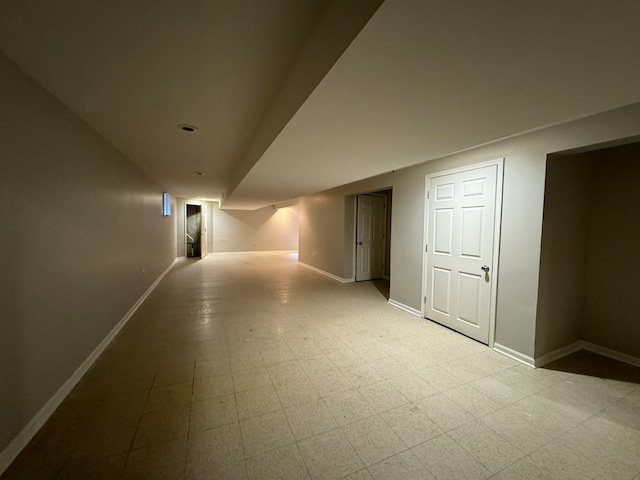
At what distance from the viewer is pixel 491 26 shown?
868 mm

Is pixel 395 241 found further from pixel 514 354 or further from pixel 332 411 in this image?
pixel 332 411

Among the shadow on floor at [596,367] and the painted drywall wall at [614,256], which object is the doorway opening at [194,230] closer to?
the shadow on floor at [596,367]

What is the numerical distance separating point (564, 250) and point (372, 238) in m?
3.77

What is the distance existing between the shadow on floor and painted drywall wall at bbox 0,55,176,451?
4.17 meters

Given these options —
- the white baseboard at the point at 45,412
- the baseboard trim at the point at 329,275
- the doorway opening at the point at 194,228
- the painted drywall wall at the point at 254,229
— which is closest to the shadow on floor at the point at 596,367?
the baseboard trim at the point at 329,275

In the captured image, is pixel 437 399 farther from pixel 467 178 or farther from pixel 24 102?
pixel 24 102

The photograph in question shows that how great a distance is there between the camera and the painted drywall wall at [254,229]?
1051 cm

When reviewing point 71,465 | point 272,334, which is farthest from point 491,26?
point 272,334

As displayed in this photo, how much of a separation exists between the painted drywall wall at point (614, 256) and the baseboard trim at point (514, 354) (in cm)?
103

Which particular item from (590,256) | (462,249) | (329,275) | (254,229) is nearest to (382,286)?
(329,275)

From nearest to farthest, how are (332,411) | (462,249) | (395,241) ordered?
(332,411) → (462,249) → (395,241)

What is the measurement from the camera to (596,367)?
245cm

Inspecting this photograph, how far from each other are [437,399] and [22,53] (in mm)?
3482

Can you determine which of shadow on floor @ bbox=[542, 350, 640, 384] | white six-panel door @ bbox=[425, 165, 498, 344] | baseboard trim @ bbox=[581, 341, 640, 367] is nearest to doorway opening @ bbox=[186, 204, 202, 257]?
white six-panel door @ bbox=[425, 165, 498, 344]
